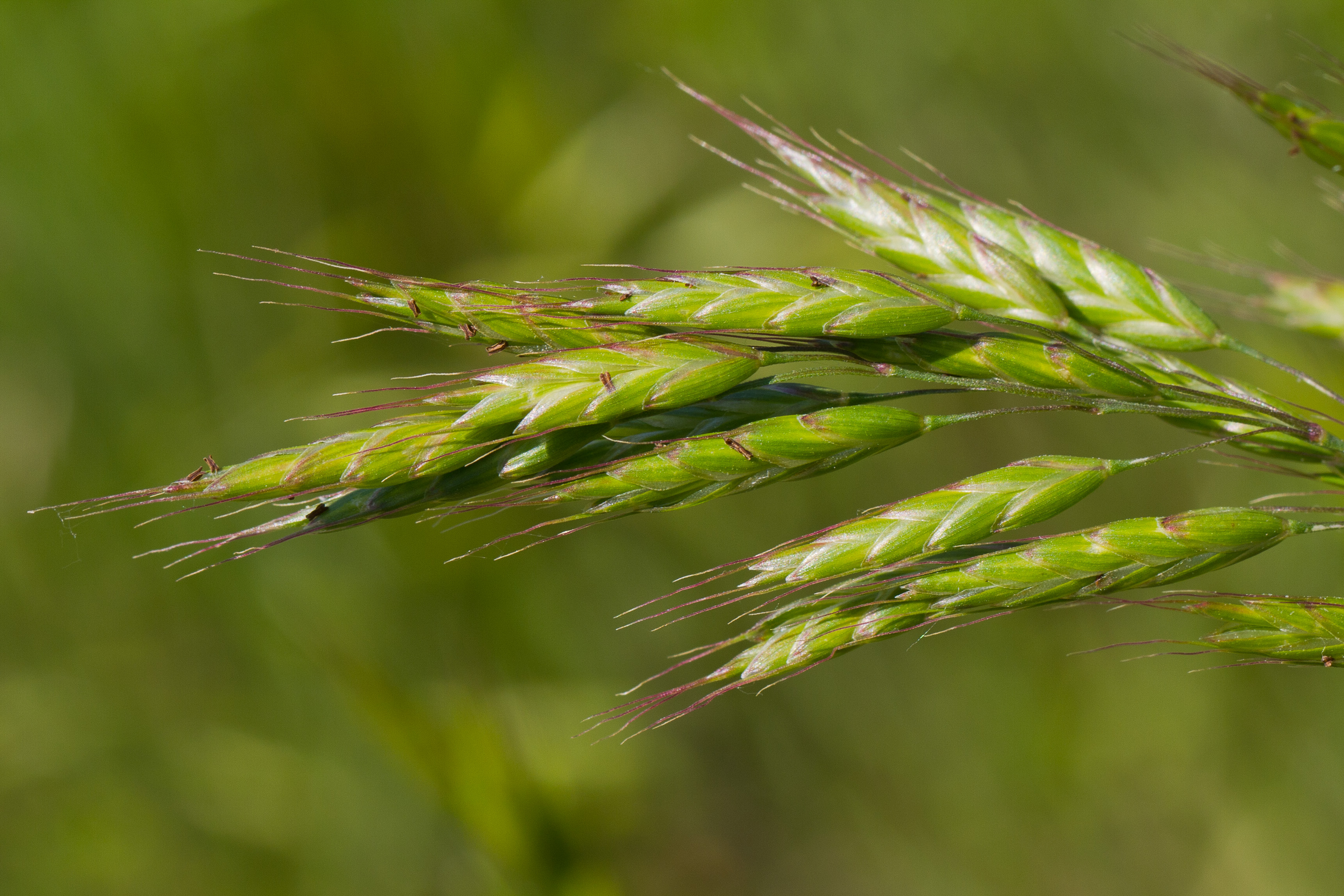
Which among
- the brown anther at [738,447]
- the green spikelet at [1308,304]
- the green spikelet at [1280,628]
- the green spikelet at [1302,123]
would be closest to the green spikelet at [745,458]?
the brown anther at [738,447]

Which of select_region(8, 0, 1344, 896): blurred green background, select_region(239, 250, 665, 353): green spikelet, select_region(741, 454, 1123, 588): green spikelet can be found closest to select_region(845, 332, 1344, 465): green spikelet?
select_region(741, 454, 1123, 588): green spikelet

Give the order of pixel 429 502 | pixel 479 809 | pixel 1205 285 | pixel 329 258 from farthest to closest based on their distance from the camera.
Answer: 1. pixel 1205 285
2. pixel 329 258
3. pixel 479 809
4. pixel 429 502

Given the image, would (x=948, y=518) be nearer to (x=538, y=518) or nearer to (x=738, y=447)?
(x=738, y=447)

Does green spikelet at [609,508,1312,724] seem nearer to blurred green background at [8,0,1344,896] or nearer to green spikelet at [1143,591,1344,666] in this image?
green spikelet at [1143,591,1344,666]

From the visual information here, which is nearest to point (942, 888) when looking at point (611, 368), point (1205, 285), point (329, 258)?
point (1205, 285)

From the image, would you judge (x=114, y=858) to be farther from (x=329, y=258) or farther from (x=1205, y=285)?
(x=1205, y=285)

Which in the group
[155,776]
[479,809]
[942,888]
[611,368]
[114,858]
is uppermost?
[611,368]
